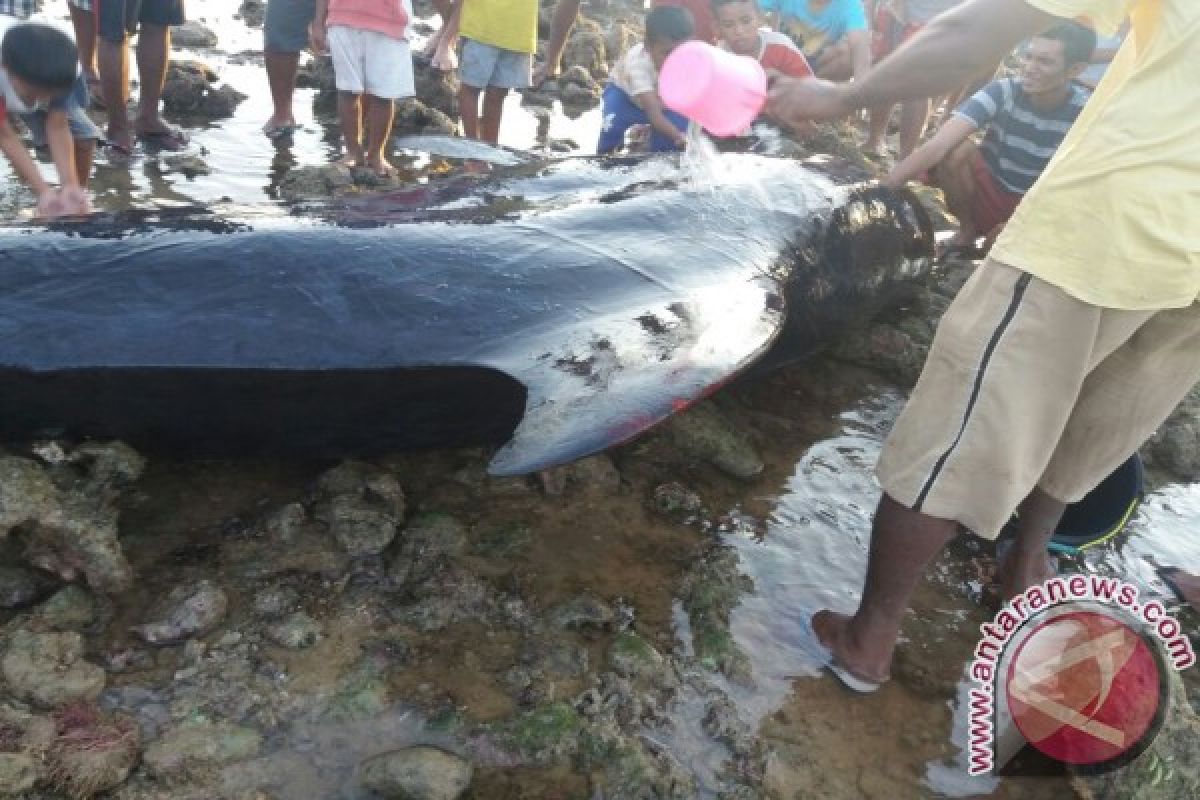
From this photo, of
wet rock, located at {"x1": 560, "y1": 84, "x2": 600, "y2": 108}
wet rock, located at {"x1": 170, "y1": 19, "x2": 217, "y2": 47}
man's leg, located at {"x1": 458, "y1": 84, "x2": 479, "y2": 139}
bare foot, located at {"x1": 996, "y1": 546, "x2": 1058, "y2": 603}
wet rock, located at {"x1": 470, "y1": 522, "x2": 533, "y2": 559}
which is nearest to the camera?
wet rock, located at {"x1": 470, "y1": 522, "x2": 533, "y2": 559}

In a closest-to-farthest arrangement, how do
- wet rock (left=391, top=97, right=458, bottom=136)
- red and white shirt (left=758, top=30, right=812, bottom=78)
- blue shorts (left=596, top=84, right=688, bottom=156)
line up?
red and white shirt (left=758, top=30, right=812, bottom=78) → blue shorts (left=596, top=84, right=688, bottom=156) → wet rock (left=391, top=97, right=458, bottom=136)

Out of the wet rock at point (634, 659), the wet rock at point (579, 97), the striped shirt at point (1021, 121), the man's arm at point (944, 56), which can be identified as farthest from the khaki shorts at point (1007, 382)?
the wet rock at point (579, 97)

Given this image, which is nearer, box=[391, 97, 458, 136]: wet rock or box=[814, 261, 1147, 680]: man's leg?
box=[814, 261, 1147, 680]: man's leg

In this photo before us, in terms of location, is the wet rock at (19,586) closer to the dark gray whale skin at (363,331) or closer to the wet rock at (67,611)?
A: the wet rock at (67,611)

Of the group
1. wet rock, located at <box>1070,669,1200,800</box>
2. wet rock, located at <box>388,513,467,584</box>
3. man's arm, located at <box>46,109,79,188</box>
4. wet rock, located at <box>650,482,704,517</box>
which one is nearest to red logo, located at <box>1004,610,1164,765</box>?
wet rock, located at <box>1070,669,1200,800</box>

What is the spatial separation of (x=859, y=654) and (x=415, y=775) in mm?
1342

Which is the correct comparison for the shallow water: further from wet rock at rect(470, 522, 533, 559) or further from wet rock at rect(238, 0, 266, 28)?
wet rock at rect(470, 522, 533, 559)

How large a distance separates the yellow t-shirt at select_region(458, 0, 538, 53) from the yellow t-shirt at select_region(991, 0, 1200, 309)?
492cm

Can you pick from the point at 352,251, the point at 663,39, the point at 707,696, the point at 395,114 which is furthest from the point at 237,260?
the point at 395,114

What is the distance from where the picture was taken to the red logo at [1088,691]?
8.18 feet

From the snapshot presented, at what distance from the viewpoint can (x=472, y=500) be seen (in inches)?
127

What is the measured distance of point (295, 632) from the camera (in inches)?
99.7

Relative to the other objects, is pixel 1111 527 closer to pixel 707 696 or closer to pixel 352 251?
pixel 707 696

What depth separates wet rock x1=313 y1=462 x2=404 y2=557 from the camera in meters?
2.89
